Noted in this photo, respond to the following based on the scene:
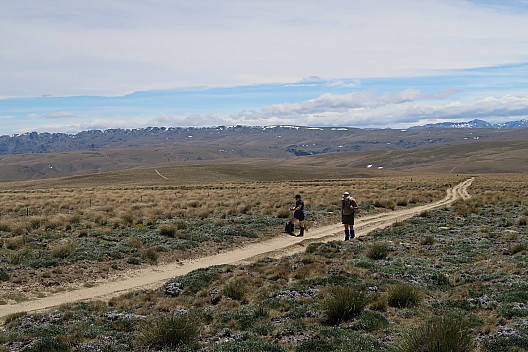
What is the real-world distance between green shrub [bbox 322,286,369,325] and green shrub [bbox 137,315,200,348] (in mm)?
3037

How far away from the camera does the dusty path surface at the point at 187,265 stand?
14219mm

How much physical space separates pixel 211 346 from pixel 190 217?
21.5 meters

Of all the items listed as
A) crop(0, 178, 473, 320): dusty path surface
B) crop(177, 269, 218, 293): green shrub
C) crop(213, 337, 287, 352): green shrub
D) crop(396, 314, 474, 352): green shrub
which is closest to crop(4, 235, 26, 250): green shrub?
crop(0, 178, 473, 320): dusty path surface

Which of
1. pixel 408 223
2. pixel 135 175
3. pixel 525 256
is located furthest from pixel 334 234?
pixel 135 175

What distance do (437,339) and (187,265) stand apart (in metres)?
12.4

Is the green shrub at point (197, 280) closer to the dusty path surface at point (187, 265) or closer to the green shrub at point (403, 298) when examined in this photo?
the dusty path surface at point (187, 265)

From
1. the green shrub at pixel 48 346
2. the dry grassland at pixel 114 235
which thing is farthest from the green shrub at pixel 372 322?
the dry grassland at pixel 114 235

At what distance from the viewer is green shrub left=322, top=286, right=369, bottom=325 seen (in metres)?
11.0

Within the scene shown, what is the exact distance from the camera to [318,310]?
11609 millimetres

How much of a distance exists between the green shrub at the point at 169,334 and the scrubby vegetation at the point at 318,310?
0.02m

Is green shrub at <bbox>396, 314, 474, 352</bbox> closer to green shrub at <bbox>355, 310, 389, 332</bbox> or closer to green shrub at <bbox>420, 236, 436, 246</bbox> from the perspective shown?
green shrub at <bbox>355, 310, 389, 332</bbox>

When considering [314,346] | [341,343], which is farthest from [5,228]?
[341,343]

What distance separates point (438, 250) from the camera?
19094mm

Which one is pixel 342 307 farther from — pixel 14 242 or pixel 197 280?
pixel 14 242
